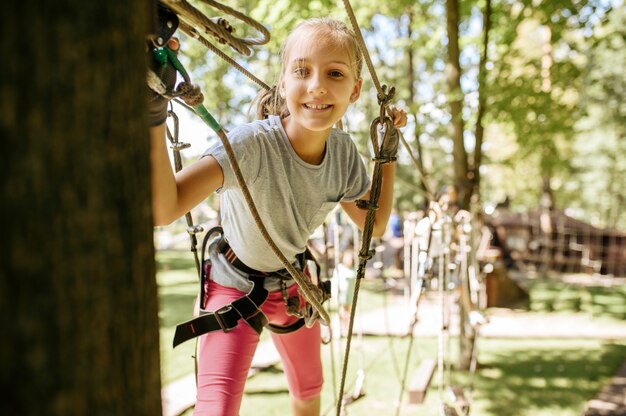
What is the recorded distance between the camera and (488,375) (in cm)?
561

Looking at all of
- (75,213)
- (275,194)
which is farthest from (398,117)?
(75,213)

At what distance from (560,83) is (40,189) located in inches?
240

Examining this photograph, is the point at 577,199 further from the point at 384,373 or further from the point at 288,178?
the point at 288,178

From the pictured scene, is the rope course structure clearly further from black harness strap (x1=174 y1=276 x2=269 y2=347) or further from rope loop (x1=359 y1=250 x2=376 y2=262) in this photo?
black harness strap (x1=174 y1=276 x2=269 y2=347)

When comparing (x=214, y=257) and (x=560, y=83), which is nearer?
(x=214, y=257)

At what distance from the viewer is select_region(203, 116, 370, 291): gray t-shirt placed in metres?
1.59

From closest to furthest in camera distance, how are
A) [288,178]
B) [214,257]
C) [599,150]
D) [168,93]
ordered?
[168,93]
[288,178]
[214,257]
[599,150]

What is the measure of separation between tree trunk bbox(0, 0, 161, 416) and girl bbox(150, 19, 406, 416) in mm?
804

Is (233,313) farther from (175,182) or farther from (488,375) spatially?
(488,375)

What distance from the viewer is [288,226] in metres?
1.72

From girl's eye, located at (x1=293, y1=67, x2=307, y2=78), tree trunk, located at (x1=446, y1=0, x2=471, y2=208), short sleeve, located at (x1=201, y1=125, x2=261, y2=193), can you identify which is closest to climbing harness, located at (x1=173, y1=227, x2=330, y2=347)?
short sleeve, located at (x1=201, y1=125, x2=261, y2=193)

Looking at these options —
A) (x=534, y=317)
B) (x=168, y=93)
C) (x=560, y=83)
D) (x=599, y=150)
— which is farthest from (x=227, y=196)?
(x=599, y=150)

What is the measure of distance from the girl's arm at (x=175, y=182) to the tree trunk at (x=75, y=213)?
43 centimetres

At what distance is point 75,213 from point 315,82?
3.76 feet
